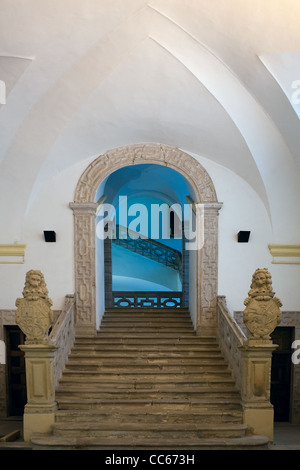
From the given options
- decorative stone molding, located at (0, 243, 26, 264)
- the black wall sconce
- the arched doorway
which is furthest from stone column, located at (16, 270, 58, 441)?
the arched doorway

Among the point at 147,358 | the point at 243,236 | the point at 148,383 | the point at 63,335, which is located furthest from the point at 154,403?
the point at 243,236

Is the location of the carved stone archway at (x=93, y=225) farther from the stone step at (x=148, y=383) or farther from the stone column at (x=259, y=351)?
the stone column at (x=259, y=351)

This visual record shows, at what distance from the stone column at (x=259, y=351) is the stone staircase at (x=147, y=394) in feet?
0.72

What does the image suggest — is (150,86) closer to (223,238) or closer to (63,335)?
(223,238)

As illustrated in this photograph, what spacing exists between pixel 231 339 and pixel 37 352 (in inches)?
119

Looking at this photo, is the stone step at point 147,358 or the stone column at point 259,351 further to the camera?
the stone step at point 147,358

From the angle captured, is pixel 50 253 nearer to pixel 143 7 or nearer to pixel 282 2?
pixel 143 7

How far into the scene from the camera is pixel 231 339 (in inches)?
273

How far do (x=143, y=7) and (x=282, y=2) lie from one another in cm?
162

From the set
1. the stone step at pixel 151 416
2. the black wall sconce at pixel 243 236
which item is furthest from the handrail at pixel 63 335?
the black wall sconce at pixel 243 236

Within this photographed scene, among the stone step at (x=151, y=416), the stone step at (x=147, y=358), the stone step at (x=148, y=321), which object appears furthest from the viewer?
the stone step at (x=148, y=321)

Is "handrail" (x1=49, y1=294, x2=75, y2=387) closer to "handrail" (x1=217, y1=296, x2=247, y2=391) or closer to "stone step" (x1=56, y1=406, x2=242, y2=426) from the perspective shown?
"stone step" (x1=56, y1=406, x2=242, y2=426)

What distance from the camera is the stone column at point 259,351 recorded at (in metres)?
6.02

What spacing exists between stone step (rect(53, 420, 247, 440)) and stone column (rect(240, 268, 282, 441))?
301mm
